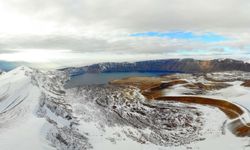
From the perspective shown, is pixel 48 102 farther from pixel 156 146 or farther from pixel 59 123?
pixel 156 146

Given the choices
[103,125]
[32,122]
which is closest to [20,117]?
[32,122]

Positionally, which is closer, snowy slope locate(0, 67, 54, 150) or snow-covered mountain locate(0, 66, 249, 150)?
snowy slope locate(0, 67, 54, 150)

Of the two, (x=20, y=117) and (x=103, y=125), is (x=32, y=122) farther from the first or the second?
(x=103, y=125)

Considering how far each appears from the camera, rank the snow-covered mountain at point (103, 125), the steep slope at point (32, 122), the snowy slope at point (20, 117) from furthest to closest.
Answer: the snow-covered mountain at point (103, 125) < the steep slope at point (32, 122) < the snowy slope at point (20, 117)

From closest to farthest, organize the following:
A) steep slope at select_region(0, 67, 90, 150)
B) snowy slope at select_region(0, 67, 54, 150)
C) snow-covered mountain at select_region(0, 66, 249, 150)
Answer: snowy slope at select_region(0, 67, 54, 150) → steep slope at select_region(0, 67, 90, 150) → snow-covered mountain at select_region(0, 66, 249, 150)

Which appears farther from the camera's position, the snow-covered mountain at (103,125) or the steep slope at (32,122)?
the snow-covered mountain at (103,125)

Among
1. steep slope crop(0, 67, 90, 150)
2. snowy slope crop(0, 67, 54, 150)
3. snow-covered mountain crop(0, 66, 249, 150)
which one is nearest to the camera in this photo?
snowy slope crop(0, 67, 54, 150)

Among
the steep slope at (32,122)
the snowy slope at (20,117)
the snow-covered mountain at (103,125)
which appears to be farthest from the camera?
the snow-covered mountain at (103,125)

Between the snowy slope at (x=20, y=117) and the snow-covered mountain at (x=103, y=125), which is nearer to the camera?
the snowy slope at (x=20, y=117)

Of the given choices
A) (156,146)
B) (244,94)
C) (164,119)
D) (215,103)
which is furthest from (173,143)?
(244,94)
